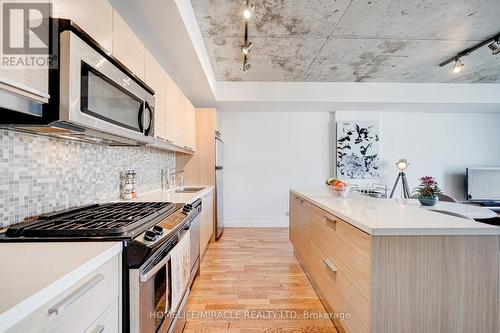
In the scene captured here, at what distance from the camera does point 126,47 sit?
4.74ft

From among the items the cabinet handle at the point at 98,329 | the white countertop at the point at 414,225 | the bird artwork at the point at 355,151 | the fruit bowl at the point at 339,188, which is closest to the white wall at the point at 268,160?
the bird artwork at the point at 355,151

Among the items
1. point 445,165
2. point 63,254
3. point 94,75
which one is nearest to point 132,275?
point 63,254

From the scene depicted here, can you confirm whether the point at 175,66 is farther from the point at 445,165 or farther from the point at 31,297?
the point at 445,165

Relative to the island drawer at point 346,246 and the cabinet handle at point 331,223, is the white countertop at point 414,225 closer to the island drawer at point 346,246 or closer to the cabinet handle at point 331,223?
the island drawer at point 346,246

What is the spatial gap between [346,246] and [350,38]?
2386 millimetres

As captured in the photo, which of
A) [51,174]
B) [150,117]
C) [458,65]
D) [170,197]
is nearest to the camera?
[51,174]

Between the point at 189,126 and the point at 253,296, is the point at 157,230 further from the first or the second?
the point at 189,126

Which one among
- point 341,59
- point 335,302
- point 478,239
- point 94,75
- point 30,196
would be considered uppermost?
point 341,59

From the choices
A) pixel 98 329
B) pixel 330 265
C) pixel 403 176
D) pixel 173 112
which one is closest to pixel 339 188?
pixel 330 265

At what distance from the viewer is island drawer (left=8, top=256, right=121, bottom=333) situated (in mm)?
544

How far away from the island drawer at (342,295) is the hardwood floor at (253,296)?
284 millimetres

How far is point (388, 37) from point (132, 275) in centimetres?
327

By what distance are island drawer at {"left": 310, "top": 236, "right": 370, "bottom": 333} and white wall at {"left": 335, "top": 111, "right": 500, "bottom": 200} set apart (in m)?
3.58

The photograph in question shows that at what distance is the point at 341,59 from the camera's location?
3119 millimetres
